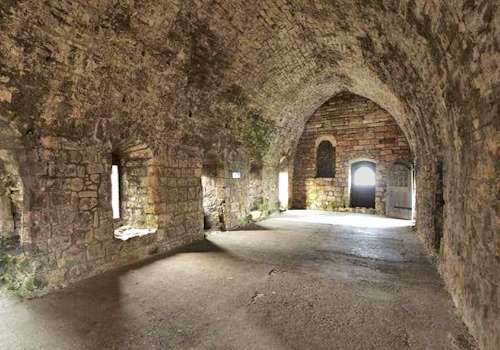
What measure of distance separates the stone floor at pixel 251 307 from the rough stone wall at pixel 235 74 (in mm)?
447

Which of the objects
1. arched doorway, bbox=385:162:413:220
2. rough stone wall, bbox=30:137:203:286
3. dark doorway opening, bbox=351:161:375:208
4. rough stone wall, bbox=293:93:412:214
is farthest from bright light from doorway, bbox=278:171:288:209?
rough stone wall, bbox=30:137:203:286

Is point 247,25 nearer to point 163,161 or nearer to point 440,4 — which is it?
point 163,161

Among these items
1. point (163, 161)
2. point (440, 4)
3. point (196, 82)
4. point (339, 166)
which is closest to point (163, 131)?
point (163, 161)

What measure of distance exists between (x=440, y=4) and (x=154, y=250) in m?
4.72

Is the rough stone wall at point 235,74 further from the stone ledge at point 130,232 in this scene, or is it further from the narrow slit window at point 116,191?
the narrow slit window at point 116,191

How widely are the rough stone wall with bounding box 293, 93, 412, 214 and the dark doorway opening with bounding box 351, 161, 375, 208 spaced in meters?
1.44

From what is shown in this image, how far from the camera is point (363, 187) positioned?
37.9 feet

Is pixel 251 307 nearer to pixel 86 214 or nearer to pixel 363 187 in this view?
pixel 86 214

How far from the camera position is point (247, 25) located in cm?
455

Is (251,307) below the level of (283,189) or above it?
below

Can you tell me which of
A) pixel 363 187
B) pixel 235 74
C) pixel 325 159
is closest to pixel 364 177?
pixel 363 187

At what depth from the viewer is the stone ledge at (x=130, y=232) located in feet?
13.9

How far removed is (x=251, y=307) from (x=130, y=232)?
2673mm

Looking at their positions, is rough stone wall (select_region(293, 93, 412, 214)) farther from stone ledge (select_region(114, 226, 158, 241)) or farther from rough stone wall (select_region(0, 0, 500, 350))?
stone ledge (select_region(114, 226, 158, 241))
